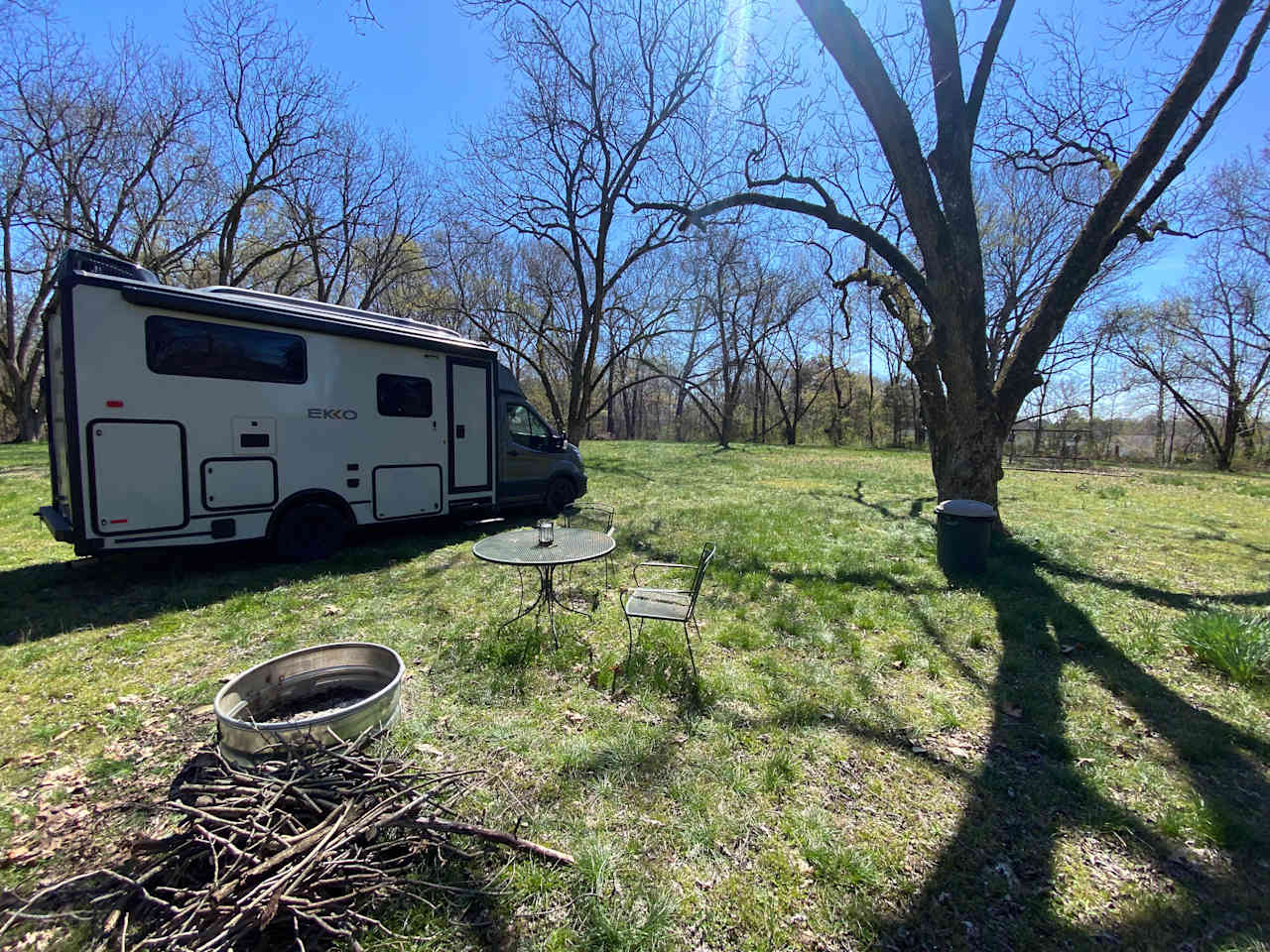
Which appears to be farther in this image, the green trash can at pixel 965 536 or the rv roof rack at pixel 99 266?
the green trash can at pixel 965 536

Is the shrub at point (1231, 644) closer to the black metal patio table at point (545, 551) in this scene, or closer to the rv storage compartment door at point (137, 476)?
the black metal patio table at point (545, 551)

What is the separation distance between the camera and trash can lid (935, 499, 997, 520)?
5.75 metres

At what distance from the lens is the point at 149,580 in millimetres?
5531

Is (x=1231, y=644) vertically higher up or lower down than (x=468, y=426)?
lower down

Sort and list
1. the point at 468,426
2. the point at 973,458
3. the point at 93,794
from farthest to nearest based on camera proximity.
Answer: the point at 468,426
the point at 973,458
the point at 93,794

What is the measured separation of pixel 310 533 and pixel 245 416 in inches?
60.3

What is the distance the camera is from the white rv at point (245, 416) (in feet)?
15.4

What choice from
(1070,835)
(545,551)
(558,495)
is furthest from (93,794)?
(558,495)

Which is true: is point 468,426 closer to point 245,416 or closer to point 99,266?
point 245,416

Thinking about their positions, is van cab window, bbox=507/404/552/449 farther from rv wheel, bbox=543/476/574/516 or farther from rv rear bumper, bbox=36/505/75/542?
rv rear bumper, bbox=36/505/75/542

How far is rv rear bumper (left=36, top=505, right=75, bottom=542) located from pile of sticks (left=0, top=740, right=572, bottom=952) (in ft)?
13.7

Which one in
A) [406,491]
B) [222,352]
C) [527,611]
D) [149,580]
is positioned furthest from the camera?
[406,491]

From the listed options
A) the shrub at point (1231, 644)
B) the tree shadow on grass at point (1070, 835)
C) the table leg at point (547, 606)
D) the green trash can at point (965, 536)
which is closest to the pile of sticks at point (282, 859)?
the tree shadow on grass at point (1070, 835)

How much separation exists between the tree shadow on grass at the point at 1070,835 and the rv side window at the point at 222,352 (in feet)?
22.6
